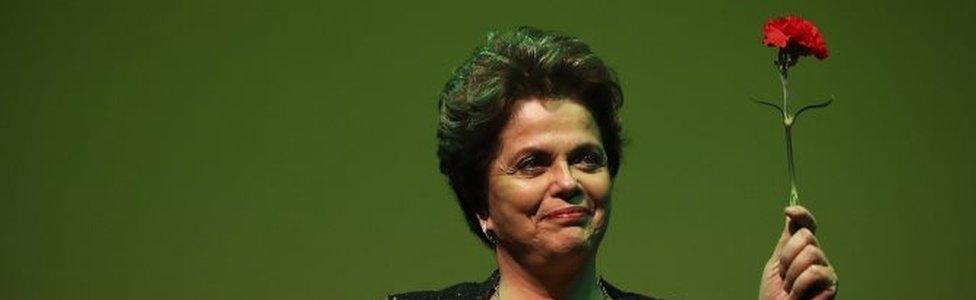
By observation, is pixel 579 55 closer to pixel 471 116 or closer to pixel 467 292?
pixel 471 116

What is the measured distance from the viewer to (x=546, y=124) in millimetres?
1392

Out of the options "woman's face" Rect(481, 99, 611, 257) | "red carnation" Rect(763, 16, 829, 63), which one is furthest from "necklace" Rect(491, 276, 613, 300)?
"red carnation" Rect(763, 16, 829, 63)

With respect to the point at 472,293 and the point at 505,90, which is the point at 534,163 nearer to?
the point at 505,90

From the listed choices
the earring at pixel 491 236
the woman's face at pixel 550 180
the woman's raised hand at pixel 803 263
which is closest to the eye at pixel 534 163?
the woman's face at pixel 550 180

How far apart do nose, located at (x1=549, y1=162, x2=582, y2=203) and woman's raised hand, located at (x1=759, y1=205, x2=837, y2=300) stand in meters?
0.21

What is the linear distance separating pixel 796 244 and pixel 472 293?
42 cm

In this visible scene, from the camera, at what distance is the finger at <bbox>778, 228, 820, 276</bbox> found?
1.26 meters

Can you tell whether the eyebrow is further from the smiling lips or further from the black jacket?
the black jacket

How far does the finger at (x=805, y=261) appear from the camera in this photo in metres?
1.26

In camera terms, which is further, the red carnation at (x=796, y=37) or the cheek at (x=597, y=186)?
the cheek at (x=597, y=186)

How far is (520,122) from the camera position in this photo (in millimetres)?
1403

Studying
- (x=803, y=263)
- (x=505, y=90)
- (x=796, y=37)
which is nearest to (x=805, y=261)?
(x=803, y=263)

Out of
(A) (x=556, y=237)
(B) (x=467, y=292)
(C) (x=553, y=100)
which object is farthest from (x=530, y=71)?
(B) (x=467, y=292)

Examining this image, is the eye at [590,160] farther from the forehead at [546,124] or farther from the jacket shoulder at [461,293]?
the jacket shoulder at [461,293]
